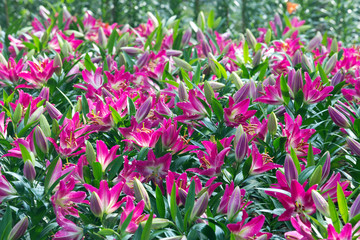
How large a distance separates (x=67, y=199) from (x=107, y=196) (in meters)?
0.12

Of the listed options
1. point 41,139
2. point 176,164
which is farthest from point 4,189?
point 176,164

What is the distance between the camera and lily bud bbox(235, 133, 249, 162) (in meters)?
1.28

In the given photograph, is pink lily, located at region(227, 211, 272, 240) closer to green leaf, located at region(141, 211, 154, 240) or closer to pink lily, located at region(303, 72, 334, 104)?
green leaf, located at region(141, 211, 154, 240)

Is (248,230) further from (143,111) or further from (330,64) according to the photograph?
(330,64)

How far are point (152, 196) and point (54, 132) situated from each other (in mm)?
373

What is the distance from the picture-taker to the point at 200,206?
1129 mm

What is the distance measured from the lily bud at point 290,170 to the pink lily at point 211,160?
16 cm

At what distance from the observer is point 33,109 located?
1587mm

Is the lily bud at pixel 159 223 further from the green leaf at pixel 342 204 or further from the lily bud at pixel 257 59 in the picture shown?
the lily bud at pixel 257 59

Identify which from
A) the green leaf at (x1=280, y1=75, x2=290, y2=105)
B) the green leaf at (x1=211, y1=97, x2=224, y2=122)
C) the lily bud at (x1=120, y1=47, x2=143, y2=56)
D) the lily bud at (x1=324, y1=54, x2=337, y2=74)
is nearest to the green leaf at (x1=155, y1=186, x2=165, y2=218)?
the green leaf at (x1=211, y1=97, x2=224, y2=122)

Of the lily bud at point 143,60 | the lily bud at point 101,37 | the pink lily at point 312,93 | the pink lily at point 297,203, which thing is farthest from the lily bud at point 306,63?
the lily bud at point 101,37

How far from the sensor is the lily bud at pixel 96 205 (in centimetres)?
112

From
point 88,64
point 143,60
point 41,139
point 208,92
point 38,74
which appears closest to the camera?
point 41,139

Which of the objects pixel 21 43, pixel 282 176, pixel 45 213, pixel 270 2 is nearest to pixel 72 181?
pixel 45 213
